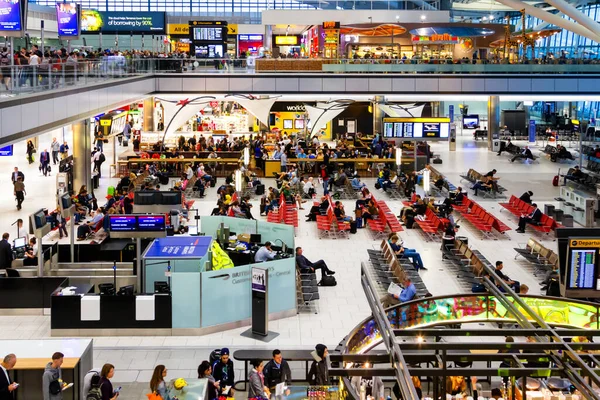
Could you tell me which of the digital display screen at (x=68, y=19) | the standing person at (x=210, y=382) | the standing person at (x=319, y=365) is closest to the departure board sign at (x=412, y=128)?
the digital display screen at (x=68, y=19)

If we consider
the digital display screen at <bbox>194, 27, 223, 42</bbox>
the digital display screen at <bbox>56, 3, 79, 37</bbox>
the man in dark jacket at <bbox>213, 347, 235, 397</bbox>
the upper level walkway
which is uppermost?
the digital display screen at <bbox>194, 27, 223, 42</bbox>

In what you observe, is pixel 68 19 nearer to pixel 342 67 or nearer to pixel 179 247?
pixel 342 67

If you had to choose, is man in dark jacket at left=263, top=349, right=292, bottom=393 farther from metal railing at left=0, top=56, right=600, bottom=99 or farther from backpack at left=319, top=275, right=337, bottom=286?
metal railing at left=0, top=56, right=600, bottom=99

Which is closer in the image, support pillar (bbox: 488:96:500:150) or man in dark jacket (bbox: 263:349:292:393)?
man in dark jacket (bbox: 263:349:292:393)

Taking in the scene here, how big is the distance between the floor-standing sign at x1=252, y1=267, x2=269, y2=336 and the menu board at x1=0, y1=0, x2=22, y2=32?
979 cm

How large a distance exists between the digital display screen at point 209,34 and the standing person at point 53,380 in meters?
38.6

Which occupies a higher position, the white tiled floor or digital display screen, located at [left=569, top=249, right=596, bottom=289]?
digital display screen, located at [left=569, top=249, right=596, bottom=289]

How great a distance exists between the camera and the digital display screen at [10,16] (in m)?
20.9

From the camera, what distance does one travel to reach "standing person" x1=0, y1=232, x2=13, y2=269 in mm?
18091

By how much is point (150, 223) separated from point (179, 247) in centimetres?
102

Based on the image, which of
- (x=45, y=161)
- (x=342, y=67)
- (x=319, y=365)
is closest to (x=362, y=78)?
(x=342, y=67)

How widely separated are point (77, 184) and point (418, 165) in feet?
50.4

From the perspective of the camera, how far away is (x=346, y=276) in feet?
66.0

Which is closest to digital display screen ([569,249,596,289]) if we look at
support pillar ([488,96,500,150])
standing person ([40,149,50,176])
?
standing person ([40,149,50,176])
